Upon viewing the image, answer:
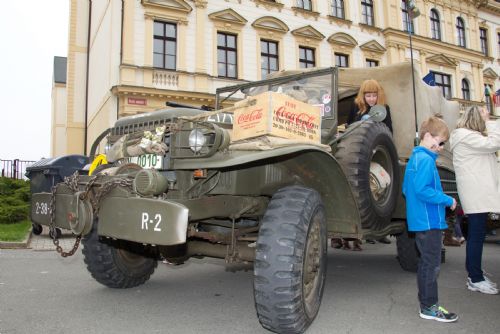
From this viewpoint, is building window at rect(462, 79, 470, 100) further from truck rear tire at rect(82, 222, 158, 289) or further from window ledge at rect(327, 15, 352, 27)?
truck rear tire at rect(82, 222, 158, 289)

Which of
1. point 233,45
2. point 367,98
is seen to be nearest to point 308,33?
point 233,45

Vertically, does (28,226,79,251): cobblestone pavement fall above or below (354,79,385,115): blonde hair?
below

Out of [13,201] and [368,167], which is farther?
[13,201]

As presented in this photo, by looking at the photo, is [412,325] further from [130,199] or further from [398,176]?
[130,199]

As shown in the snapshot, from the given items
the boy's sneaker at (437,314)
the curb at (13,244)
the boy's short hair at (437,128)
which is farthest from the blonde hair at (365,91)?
the curb at (13,244)

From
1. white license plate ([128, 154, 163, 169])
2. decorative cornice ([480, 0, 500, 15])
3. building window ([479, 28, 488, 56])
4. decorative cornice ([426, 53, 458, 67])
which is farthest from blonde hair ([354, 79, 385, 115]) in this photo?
decorative cornice ([480, 0, 500, 15])

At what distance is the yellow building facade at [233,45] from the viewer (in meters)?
16.4

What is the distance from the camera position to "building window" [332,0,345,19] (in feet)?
69.7

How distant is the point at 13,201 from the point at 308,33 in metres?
14.7

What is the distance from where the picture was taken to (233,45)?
18.5 metres

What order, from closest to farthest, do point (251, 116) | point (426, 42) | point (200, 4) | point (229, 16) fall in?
point (251, 116), point (200, 4), point (229, 16), point (426, 42)

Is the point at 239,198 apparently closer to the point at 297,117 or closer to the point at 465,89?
the point at 297,117

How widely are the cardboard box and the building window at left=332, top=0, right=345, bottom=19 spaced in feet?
64.4

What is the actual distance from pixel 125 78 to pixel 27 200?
685cm
